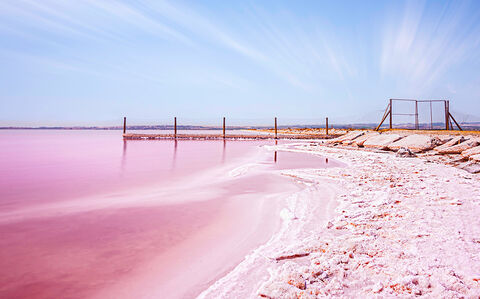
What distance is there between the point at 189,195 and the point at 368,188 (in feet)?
12.2

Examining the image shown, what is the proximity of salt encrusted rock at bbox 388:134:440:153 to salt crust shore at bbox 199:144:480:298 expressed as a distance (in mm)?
8037

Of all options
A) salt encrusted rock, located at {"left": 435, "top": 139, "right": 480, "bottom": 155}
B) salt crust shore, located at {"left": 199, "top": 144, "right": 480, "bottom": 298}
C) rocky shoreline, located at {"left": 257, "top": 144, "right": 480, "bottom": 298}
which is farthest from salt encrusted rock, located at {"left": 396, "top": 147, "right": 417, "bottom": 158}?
rocky shoreline, located at {"left": 257, "top": 144, "right": 480, "bottom": 298}

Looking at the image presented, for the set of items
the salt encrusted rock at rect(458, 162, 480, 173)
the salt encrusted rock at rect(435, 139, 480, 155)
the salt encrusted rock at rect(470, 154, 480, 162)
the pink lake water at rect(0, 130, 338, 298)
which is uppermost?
the salt encrusted rock at rect(435, 139, 480, 155)

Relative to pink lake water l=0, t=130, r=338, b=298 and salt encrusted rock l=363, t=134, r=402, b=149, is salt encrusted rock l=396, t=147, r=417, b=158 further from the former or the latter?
pink lake water l=0, t=130, r=338, b=298

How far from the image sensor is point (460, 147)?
33.9ft

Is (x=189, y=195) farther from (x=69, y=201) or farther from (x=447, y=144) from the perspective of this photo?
(x=447, y=144)

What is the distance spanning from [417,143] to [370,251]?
12088 mm

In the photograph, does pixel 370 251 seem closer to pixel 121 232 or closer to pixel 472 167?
pixel 121 232

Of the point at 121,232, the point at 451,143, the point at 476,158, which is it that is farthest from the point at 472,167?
the point at 121,232

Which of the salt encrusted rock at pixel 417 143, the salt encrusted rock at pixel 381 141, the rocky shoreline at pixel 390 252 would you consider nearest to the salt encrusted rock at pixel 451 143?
the salt encrusted rock at pixel 417 143

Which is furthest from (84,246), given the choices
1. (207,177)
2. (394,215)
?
(207,177)

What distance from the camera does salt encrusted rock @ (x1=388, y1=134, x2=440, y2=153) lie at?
1170 centimetres

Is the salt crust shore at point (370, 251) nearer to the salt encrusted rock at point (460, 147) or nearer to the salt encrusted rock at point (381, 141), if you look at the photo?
the salt encrusted rock at point (460, 147)

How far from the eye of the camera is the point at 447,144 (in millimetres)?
11180
